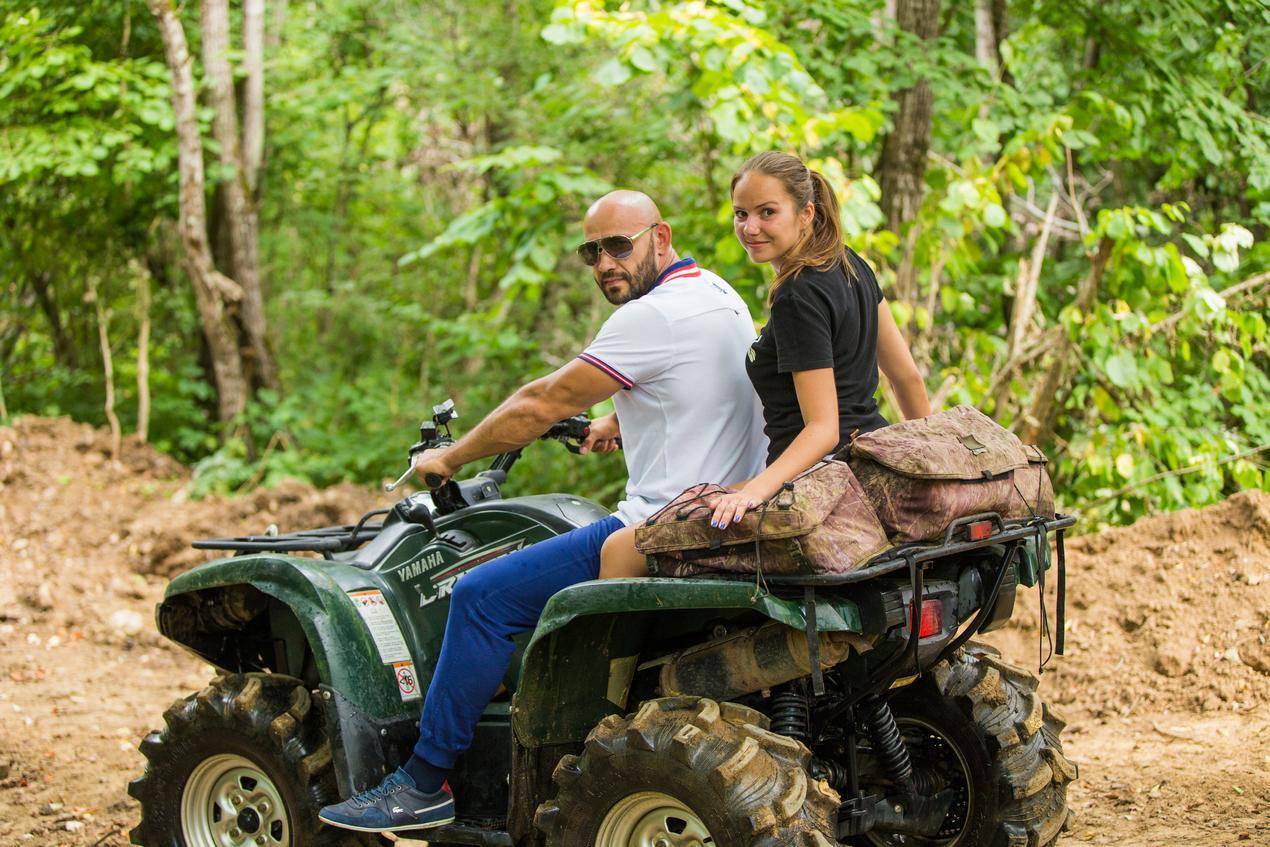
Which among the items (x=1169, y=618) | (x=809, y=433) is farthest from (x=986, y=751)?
(x=1169, y=618)

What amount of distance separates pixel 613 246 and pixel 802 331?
802 mm

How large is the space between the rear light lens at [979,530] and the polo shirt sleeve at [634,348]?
0.99m

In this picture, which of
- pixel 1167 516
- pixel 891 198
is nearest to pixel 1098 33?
pixel 891 198

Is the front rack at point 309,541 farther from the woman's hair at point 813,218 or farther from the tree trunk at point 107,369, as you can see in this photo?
the tree trunk at point 107,369

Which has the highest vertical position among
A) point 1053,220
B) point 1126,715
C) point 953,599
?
point 1053,220

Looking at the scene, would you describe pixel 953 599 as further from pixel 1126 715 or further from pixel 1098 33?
pixel 1098 33

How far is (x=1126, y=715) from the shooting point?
5828 millimetres

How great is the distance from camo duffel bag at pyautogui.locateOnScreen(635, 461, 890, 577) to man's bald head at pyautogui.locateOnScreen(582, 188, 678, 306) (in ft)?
2.86

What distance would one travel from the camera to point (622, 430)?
3906 mm

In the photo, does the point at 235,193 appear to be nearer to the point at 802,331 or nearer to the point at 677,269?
the point at 677,269

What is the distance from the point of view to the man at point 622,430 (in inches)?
144

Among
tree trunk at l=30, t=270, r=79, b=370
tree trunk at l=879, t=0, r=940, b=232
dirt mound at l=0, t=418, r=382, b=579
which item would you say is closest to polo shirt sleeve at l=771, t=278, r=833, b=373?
tree trunk at l=879, t=0, r=940, b=232

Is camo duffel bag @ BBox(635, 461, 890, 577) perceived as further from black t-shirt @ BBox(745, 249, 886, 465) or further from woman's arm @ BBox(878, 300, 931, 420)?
woman's arm @ BBox(878, 300, 931, 420)

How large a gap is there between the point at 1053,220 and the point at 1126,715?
4121 mm
